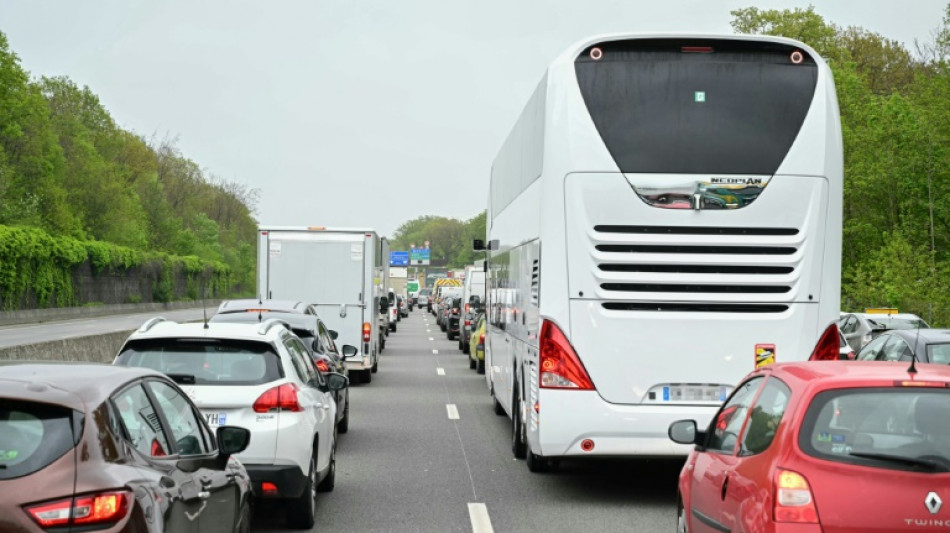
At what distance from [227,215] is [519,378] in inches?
5827

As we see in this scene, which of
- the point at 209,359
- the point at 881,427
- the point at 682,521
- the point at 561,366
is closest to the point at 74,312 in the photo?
the point at 561,366

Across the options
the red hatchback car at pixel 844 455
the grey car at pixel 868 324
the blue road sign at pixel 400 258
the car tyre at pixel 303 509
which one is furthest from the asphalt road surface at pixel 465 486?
the blue road sign at pixel 400 258

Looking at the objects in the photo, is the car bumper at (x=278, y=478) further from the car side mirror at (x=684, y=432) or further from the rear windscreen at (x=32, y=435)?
the rear windscreen at (x=32, y=435)

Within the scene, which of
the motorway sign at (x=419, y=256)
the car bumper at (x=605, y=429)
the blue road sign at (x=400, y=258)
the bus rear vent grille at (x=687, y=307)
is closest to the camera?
the car bumper at (x=605, y=429)

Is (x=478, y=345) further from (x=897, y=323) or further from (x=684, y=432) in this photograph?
(x=684, y=432)

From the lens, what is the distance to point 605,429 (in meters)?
11.0

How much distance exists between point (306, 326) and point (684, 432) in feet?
33.9

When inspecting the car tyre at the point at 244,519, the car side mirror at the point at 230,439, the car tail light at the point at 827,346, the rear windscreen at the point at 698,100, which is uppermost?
the rear windscreen at the point at 698,100

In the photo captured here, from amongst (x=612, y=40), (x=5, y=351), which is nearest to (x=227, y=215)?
(x=5, y=351)

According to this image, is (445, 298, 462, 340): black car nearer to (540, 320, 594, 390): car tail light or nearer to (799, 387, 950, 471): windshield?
(540, 320, 594, 390): car tail light

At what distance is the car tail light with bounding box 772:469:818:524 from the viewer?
5.63 m

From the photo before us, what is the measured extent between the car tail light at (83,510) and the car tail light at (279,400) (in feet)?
15.1

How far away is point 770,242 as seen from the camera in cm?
1119

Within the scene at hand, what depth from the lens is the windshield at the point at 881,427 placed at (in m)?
5.71
